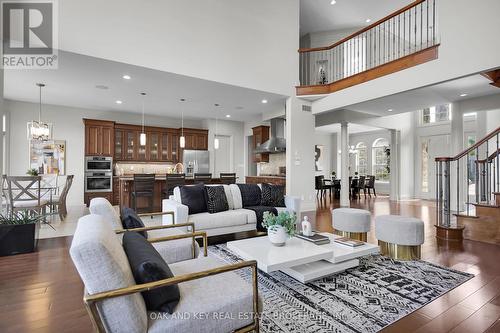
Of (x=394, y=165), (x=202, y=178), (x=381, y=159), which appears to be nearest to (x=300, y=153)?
(x=202, y=178)

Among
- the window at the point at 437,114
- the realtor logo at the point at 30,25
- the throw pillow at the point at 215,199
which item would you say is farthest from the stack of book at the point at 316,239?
the window at the point at 437,114

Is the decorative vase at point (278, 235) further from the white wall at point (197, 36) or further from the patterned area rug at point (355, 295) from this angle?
the white wall at point (197, 36)

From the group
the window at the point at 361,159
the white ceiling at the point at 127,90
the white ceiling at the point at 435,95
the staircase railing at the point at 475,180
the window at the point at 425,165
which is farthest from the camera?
the window at the point at 361,159

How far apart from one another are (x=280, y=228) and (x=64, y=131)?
789 cm

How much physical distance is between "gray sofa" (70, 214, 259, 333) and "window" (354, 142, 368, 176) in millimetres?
11607

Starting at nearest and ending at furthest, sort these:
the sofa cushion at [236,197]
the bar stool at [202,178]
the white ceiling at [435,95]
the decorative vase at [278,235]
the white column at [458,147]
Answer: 1. the decorative vase at [278,235]
2. the sofa cushion at [236,197]
3. the white ceiling at [435,95]
4. the white column at [458,147]
5. the bar stool at [202,178]

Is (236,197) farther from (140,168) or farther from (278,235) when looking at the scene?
(140,168)

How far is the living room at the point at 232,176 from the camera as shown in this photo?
1.79 meters

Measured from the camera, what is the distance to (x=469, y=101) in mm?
6355

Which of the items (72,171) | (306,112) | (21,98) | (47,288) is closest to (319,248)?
(47,288)

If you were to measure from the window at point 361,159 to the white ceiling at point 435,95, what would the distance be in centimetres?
487

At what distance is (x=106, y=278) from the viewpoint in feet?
3.68

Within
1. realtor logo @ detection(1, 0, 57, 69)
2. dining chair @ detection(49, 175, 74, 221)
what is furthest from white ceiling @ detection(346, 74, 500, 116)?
dining chair @ detection(49, 175, 74, 221)

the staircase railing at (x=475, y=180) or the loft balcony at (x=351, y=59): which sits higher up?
the loft balcony at (x=351, y=59)
